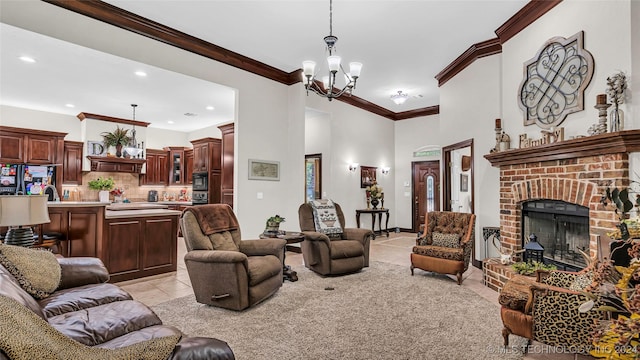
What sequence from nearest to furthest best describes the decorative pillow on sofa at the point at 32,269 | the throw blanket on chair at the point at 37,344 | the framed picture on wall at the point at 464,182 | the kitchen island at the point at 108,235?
1. the throw blanket on chair at the point at 37,344
2. the decorative pillow on sofa at the point at 32,269
3. the kitchen island at the point at 108,235
4. the framed picture on wall at the point at 464,182

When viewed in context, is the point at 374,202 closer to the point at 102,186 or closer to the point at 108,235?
the point at 108,235

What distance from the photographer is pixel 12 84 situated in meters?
5.51

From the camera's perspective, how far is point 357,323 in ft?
9.43

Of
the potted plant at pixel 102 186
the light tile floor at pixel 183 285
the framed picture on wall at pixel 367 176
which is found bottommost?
the light tile floor at pixel 183 285

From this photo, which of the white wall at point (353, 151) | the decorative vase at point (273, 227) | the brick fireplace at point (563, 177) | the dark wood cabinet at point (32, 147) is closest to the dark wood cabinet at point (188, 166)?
the dark wood cabinet at point (32, 147)

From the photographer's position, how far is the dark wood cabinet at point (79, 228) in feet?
12.9

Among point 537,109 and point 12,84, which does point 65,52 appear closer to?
point 12,84

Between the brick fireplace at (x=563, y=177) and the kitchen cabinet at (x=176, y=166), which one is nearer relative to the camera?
the brick fireplace at (x=563, y=177)

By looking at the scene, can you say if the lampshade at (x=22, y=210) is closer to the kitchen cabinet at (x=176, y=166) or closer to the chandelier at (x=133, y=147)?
the chandelier at (x=133, y=147)

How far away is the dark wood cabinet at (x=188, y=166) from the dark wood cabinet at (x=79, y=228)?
4.76 meters

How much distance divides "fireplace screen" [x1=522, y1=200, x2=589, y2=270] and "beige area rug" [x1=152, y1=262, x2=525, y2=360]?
3.46 feet

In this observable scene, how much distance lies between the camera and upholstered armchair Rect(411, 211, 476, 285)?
407cm

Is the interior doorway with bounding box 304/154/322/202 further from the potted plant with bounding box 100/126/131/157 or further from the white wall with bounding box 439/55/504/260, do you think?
the potted plant with bounding box 100/126/131/157

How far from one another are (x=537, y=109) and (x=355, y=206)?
4.47 metres
